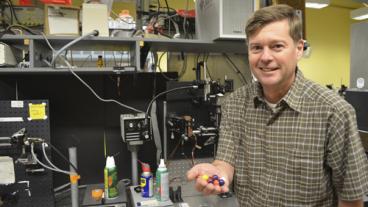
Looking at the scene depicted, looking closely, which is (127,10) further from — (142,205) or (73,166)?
(142,205)

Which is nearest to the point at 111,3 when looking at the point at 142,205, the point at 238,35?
the point at 238,35

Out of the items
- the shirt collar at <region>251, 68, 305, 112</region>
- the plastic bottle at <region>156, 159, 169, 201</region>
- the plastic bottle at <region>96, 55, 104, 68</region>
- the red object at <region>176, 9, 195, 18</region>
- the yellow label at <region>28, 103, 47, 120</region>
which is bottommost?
the plastic bottle at <region>156, 159, 169, 201</region>

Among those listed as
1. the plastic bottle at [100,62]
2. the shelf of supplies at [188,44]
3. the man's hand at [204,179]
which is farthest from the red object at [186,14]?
the man's hand at [204,179]

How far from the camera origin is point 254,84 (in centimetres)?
121

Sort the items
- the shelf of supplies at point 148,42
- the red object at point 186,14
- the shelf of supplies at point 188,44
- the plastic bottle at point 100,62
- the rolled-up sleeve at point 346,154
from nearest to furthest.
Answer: the rolled-up sleeve at point 346,154 → the shelf of supplies at point 148,42 → the shelf of supplies at point 188,44 → the plastic bottle at point 100,62 → the red object at point 186,14

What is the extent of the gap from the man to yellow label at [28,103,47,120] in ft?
2.99

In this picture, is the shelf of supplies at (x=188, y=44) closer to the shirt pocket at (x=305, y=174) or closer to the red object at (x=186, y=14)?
the red object at (x=186, y=14)

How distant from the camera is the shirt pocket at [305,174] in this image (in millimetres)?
997

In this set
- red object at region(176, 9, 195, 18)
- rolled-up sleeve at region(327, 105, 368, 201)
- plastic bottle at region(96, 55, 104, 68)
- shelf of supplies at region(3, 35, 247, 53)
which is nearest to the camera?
rolled-up sleeve at region(327, 105, 368, 201)

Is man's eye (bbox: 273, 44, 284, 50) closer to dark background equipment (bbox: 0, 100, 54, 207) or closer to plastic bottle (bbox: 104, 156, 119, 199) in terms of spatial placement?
plastic bottle (bbox: 104, 156, 119, 199)

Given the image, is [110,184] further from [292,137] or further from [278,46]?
[278,46]

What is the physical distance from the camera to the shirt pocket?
1.00 m

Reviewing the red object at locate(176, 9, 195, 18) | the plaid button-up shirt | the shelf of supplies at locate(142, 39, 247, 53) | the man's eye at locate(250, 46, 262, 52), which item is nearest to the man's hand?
the plaid button-up shirt

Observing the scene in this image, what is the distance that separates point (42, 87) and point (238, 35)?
1.18 meters
